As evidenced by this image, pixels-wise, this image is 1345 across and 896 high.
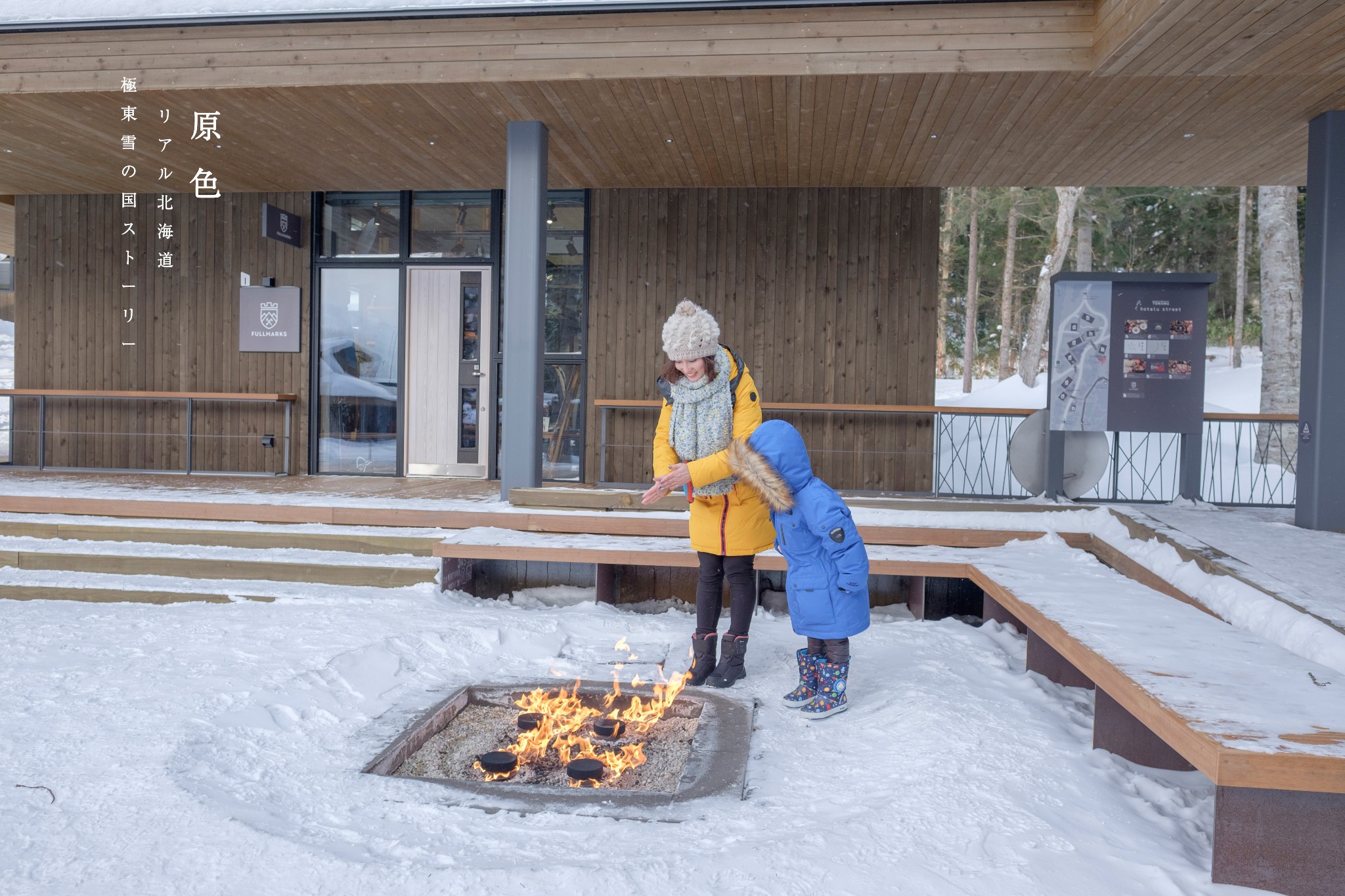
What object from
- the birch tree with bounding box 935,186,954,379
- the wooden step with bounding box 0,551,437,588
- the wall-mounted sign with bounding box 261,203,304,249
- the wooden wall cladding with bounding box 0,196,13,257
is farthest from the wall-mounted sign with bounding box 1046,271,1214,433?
the birch tree with bounding box 935,186,954,379

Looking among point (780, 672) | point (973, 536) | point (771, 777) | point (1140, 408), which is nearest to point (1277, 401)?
point (1140, 408)

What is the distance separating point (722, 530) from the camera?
12.1ft

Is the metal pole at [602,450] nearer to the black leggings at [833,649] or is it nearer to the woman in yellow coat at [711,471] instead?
the woman in yellow coat at [711,471]

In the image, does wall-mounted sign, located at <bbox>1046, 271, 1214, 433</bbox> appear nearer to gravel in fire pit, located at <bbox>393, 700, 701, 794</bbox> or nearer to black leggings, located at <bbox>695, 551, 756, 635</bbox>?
black leggings, located at <bbox>695, 551, 756, 635</bbox>

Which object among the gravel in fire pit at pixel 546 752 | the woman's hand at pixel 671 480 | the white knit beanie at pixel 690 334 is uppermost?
the white knit beanie at pixel 690 334

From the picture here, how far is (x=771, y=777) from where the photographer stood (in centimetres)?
287

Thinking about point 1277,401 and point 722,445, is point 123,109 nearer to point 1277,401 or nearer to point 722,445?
point 722,445

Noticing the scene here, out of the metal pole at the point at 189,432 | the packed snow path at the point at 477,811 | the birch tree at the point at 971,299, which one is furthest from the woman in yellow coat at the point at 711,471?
the birch tree at the point at 971,299

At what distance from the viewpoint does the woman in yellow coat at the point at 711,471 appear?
3.56 meters

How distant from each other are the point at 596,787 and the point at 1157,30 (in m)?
4.27

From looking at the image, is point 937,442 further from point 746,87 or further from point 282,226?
point 282,226

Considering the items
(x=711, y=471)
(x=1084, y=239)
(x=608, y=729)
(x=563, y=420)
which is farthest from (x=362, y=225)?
(x=1084, y=239)

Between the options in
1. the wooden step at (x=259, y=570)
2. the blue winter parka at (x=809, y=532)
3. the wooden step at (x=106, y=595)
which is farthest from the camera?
the wooden step at (x=259, y=570)

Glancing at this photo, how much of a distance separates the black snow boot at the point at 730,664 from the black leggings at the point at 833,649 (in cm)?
41
